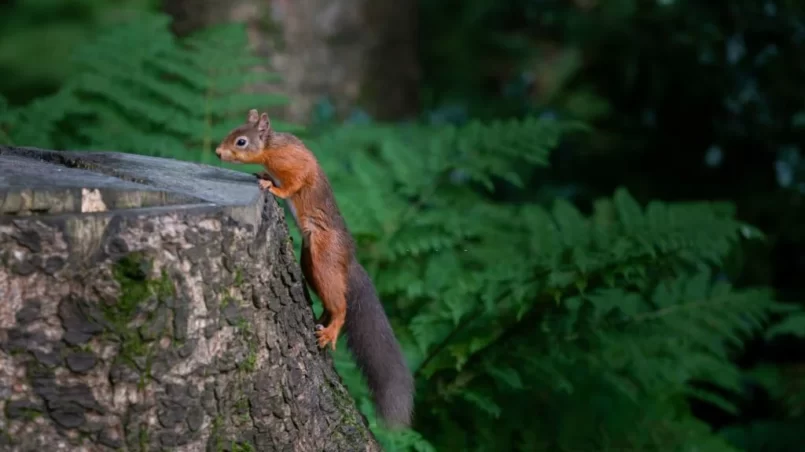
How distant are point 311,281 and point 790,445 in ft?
9.27

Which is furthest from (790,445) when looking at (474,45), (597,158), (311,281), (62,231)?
(474,45)

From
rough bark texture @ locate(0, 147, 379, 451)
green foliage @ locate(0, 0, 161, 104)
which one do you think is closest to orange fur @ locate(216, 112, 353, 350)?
rough bark texture @ locate(0, 147, 379, 451)

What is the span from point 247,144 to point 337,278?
49cm

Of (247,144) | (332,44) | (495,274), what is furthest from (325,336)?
(332,44)

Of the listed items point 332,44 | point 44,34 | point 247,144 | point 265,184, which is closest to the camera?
point 265,184

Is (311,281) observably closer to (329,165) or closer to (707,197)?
(329,165)

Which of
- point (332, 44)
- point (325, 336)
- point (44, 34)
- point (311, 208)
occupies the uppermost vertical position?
point (311, 208)

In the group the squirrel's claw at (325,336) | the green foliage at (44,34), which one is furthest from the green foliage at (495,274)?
the green foliage at (44,34)

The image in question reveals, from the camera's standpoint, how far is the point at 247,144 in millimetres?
2799

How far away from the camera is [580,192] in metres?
5.96

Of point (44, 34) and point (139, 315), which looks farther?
point (44, 34)

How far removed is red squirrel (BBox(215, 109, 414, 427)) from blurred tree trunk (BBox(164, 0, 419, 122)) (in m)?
3.07

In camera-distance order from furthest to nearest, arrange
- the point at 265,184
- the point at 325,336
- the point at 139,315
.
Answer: the point at 325,336
the point at 265,184
the point at 139,315

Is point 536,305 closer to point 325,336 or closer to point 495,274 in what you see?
point 495,274
